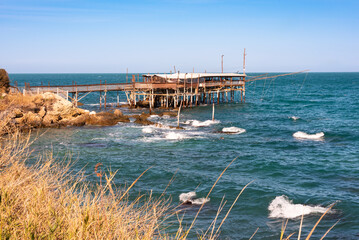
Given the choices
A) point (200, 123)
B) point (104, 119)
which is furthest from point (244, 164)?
point (104, 119)

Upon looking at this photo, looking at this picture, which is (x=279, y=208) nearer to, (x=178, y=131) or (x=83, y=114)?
(x=178, y=131)

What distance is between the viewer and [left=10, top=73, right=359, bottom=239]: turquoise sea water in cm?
1330

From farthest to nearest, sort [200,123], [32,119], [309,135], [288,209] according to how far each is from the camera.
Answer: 1. [200,123]
2. [32,119]
3. [309,135]
4. [288,209]

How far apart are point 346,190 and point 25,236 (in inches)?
628

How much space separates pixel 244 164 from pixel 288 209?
6.94 metres

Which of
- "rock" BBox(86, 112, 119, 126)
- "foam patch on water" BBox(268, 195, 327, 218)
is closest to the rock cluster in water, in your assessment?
"rock" BBox(86, 112, 119, 126)

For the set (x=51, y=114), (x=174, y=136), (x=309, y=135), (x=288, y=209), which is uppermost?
(x=51, y=114)

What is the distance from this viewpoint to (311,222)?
12.8 metres

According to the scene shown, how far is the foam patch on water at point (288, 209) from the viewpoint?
1342cm

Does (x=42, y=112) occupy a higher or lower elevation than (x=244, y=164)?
higher

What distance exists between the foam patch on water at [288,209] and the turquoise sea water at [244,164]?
42mm

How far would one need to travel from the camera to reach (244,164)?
67.7 ft

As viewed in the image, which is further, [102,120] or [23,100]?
[23,100]

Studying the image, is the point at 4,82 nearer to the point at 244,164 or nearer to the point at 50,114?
the point at 50,114
